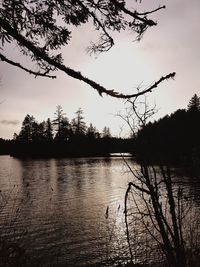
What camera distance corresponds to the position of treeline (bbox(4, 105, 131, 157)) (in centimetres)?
8953

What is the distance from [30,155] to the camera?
92625 mm

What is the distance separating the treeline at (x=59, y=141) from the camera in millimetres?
89525

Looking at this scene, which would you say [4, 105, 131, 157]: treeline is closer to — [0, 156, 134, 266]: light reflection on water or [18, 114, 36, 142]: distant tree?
[18, 114, 36, 142]: distant tree

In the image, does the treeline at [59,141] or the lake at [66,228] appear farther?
the treeline at [59,141]

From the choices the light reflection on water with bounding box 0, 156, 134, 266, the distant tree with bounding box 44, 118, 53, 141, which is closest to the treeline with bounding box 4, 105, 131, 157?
the distant tree with bounding box 44, 118, 53, 141

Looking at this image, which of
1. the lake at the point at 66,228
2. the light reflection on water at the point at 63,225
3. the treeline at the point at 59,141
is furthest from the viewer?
the treeline at the point at 59,141

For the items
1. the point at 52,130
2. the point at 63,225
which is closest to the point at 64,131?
the point at 52,130

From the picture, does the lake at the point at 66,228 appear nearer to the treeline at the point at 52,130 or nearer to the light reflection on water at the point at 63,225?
the light reflection on water at the point at 63,225

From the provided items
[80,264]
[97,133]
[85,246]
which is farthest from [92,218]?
[97,133]

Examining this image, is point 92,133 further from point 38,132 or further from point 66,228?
point 66,228

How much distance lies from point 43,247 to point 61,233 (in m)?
2.07

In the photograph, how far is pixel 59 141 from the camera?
303ft

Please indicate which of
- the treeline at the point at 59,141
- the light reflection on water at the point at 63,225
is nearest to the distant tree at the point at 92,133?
the treeline at the point at 59,141

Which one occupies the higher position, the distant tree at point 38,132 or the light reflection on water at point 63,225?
the distant tree at point 38,132
